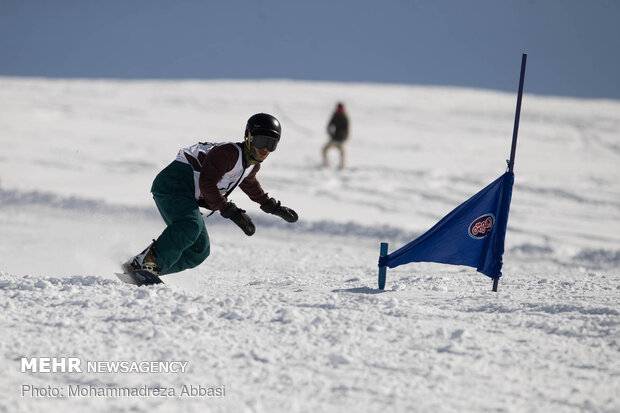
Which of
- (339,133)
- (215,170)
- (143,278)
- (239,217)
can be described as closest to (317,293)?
(239,217)

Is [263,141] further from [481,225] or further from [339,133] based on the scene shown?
[339,133]

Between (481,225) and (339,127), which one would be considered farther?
(339,127)

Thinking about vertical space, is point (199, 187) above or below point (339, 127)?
below

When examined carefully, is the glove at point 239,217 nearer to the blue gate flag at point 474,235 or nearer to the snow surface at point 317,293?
the snow surface at point 317,293

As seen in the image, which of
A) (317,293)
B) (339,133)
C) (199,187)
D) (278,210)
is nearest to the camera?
(317,293)

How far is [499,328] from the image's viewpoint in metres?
3.52

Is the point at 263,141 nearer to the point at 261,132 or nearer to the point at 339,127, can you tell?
the point at 261,132

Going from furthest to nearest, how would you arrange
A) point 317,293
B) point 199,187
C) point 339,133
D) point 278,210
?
point 339,133, point 278,210, point 199,187, point 317,293

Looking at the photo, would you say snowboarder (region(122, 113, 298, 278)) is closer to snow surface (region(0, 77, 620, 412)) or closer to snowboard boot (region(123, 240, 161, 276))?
snowboard boot (region(123, 240, 161, 276))

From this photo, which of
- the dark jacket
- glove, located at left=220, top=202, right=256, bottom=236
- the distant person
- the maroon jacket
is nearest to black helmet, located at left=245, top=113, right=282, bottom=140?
the maroon jacket

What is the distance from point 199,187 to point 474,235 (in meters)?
2.05

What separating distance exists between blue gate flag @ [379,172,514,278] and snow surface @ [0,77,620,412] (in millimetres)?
260

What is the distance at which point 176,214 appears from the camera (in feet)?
14.8

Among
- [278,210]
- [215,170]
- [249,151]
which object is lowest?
[278,210]
